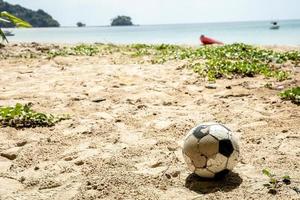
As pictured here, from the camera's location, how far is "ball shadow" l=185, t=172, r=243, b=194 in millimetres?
3943

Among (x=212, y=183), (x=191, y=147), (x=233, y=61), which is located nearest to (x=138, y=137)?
(x=191, y=147)

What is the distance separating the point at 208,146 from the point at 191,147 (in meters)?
0.18

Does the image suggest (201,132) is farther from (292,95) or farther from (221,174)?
(292,95)

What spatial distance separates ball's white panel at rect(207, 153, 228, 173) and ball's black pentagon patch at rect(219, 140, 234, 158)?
4cm

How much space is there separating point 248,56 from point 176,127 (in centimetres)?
765

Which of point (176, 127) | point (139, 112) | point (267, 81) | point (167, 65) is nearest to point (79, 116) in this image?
point (139, 112)

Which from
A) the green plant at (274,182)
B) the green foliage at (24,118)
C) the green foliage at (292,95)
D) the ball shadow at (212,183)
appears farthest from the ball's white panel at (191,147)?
the green foliage at (292,95)

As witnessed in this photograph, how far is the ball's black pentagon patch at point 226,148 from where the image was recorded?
404cm

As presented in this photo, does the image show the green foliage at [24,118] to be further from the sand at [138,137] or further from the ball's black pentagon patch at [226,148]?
the ball's black pentagon patch at [226,148]

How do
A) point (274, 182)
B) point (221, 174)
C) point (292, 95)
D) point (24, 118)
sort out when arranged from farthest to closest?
1. point (292, 95)
2. point (24, 118)
3. point (221, 174)
4. point (274, 182)

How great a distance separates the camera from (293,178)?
4105mm

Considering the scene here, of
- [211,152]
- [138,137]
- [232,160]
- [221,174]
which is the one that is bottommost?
[138,137]

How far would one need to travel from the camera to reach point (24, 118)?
21.0 feet

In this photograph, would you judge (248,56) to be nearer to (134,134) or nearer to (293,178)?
(134,134)
